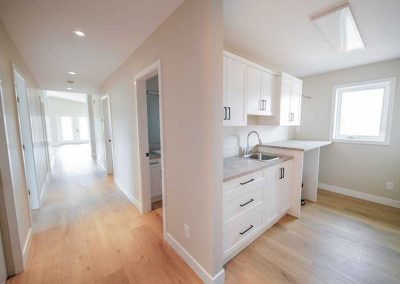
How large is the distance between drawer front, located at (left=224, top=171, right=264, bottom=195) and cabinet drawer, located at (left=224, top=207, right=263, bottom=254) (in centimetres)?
32

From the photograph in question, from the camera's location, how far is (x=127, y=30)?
1824 mm

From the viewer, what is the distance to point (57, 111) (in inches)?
402

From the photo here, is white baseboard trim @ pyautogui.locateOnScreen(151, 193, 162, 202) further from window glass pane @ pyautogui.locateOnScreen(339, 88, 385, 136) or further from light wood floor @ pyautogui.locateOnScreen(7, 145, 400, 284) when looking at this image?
window glass pane @ pyautogui.locateOnScreen(339, 88, 385, 136)

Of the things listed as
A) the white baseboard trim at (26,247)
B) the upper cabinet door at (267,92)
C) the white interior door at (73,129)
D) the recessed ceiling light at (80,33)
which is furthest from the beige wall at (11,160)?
the white interior door at (73,129)

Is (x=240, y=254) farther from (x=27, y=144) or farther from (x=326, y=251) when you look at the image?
(x=27, y=144)

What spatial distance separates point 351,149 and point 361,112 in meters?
0.69

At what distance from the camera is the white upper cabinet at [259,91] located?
7.01ft

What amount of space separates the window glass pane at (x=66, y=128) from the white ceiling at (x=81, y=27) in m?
9.71

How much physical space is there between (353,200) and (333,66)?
2.39 meters

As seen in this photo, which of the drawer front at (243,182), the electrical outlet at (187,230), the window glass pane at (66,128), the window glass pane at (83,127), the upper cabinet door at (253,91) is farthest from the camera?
the window glass pane at (83,127)

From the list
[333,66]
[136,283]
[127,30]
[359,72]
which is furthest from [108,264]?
[359,72]

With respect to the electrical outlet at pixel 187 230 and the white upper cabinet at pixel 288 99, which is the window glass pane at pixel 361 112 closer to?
the white upper cabinet at pixel 288 99

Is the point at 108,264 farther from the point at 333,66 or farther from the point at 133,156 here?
the point at 333,66

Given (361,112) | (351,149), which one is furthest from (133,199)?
Answer: (361,112)
